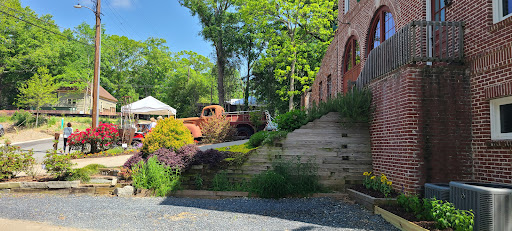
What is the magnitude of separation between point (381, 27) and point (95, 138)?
1121cm

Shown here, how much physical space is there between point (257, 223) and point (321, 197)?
7.32 ft

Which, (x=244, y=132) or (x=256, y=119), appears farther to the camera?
(x=244, y=132)

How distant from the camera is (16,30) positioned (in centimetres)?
3766

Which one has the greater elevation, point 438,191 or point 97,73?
point 97,73

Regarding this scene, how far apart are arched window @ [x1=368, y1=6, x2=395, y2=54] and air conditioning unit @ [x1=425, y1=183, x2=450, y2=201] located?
5.44m

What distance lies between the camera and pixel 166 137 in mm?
8164

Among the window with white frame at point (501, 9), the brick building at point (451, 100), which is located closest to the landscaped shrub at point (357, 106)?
the brick building at point (451, 100)

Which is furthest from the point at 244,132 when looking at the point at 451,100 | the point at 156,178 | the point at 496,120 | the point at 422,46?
the point at 496,120

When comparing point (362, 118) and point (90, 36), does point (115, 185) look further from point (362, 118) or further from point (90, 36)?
point (90, 36)

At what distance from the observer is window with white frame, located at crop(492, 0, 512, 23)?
4.99 metres

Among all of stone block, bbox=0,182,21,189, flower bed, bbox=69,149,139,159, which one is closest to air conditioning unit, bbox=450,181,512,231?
stone block, bbox=0,182,21,189

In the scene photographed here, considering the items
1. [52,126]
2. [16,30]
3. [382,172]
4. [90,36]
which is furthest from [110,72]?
[382,172]

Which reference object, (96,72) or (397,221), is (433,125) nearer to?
(397,221)

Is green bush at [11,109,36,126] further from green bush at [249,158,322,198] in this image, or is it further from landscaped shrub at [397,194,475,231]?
landscaped shrub at [397,194,475,231]
